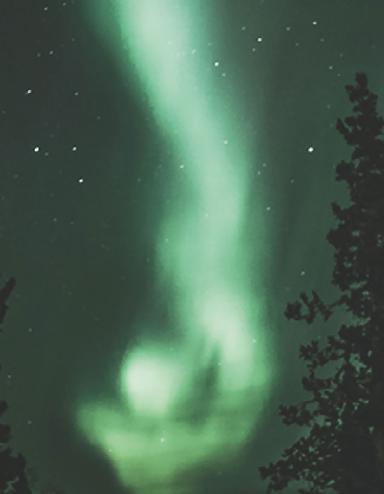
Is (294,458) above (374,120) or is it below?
below

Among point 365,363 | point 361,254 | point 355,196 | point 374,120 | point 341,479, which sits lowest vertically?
point 341,479

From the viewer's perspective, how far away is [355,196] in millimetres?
17250

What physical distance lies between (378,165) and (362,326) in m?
3.89

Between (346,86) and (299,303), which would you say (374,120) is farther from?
(299,303)

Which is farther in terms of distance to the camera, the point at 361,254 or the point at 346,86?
the point at 346,86

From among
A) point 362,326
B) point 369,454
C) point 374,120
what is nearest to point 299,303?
point 362,326

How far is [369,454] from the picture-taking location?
645 inches

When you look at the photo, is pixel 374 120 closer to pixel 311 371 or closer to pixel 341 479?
pixel 311 371

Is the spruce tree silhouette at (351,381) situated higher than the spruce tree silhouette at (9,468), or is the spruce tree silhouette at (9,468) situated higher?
the spruce tree silhouette at (351,381)

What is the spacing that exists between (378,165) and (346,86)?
2.24 m

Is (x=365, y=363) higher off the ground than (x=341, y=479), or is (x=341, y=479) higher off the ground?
(x=365, y=363)

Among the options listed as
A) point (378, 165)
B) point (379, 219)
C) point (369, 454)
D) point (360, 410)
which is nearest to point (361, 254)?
point (379, 219)

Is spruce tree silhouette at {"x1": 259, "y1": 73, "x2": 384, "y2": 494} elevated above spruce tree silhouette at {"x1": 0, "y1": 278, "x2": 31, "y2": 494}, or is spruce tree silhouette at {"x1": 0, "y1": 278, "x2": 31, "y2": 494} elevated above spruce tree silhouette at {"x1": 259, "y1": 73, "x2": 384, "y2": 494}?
spruce tree silhouette at {"x1": 259, "y1": 73, "x2": 384, "y2": 494}

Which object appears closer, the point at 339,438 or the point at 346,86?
the point at 339,438
